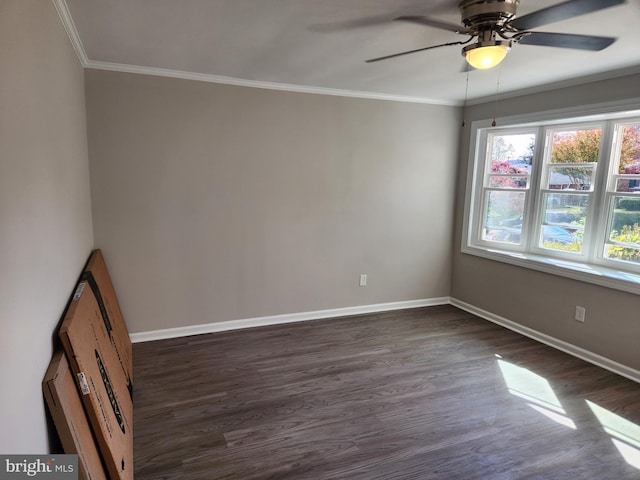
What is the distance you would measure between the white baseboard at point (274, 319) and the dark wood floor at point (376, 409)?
11 centimetres

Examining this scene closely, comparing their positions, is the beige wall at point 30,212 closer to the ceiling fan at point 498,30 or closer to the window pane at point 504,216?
the ceiling fan at point 498,30

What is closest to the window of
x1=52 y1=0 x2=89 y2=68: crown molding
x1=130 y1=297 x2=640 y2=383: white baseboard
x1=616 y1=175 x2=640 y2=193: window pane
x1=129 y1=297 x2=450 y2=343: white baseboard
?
x1=616 y1=175 x2=640 y2=193: window pane

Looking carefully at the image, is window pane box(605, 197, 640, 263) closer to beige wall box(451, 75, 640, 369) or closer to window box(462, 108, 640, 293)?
window box(462, 108, 640, 293)

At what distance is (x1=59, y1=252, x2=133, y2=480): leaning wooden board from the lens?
1711 millimetres

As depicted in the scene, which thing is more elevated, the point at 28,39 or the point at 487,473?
the point at 28,39

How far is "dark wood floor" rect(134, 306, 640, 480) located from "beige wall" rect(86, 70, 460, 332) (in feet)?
1.74

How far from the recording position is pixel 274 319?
13.6 ft

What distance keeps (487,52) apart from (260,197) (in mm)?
2454

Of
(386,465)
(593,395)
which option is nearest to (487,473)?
(386,465)

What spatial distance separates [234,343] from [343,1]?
2.88m

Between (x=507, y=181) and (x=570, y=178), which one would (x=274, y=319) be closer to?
(x=507, y=181)

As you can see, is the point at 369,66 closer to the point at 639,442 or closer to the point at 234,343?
the point at 234,343

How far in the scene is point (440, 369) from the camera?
3266 mm

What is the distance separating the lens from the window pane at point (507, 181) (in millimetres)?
4195
